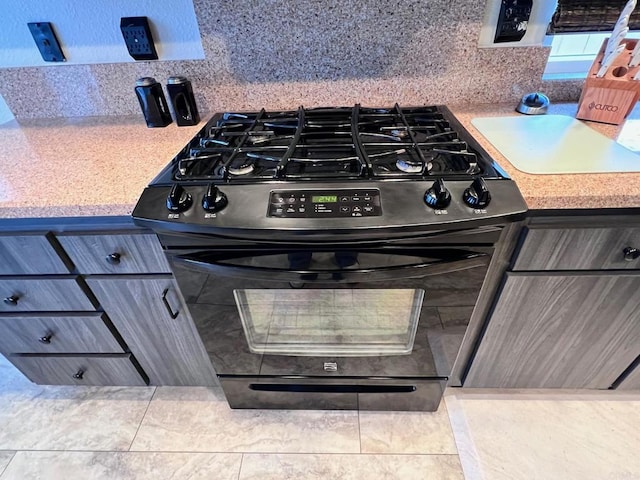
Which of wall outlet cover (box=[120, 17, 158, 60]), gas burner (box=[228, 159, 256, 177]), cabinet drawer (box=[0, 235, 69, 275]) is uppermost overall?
wall outlet cover (box=[120, 17, 158, 60])

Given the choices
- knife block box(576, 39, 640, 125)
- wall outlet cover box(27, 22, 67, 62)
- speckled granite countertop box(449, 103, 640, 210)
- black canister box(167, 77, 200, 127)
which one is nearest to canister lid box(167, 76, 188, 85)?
black canister box(167, 77, 200, 127)

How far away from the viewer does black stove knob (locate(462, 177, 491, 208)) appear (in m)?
0.65

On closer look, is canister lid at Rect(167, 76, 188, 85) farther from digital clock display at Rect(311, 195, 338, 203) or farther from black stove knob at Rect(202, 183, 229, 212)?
digital clock display at Rect(311, 195, 338, 203)

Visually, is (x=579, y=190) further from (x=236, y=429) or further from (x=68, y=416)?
(x=68, y=416)

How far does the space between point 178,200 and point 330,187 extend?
0.32 metres

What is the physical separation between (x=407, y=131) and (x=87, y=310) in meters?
1.05

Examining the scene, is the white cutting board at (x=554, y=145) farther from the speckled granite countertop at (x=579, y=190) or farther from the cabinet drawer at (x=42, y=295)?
the cabinet drawer at (x=42, y=295)

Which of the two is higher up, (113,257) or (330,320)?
(113,257)

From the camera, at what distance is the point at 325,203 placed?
669 mm

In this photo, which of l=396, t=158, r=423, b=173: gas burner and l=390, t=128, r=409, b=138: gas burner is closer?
l=396, t=158, r=423, b=173: gas burner

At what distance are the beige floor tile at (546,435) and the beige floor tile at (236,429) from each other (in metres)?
0.40

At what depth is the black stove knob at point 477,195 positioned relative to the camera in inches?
25.7

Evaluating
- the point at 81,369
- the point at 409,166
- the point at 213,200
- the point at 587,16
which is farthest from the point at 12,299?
the point at 587,16

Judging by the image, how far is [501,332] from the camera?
0.96 meters
